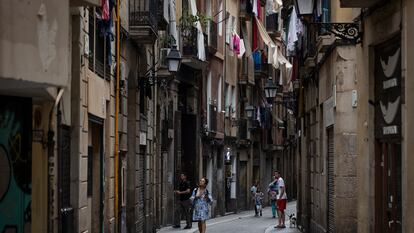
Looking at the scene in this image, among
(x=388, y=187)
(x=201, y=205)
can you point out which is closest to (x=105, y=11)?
(x=388, y=187)

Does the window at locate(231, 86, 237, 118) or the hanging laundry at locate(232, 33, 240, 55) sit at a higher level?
the hanging laundry at locate(232, 33, 240, 55)

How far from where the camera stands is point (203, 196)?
79.8 ft

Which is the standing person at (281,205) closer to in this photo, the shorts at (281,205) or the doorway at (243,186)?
the shorts at (281,205)

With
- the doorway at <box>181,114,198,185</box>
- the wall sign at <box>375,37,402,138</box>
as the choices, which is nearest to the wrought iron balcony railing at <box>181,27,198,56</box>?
the doorway at <box>181,114,198,185</box>

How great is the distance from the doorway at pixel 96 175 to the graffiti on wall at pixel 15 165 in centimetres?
544

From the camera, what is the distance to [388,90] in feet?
44.3

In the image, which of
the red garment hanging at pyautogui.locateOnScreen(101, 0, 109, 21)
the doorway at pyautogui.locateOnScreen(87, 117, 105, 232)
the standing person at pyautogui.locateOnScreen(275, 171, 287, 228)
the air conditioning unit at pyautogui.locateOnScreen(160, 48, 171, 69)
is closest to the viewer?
the red garment hanging at pyautogui.locateOnScreen(101, 0, 109, 21)

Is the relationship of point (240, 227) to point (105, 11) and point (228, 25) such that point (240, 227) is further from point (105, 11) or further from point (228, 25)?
point (105, 11)

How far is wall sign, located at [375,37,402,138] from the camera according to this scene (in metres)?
12.8

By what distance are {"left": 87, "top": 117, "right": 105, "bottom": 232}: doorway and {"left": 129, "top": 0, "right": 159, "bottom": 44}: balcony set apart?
413 centimetres

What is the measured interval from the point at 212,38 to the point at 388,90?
82.7ft

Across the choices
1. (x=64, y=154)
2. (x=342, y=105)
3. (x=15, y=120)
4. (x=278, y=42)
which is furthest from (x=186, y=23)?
(x=278, y=42)

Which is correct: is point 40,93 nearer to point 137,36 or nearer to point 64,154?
point 64,154

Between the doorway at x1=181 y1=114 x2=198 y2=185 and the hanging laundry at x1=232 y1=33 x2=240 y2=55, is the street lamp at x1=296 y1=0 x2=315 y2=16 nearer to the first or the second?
the doorway at x1=181 y1=114 x2=198 y2=185
